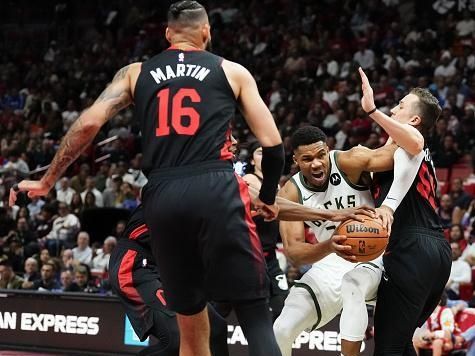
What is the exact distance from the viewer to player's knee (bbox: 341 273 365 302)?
5555mm

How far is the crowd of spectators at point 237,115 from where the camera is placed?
43.6ft

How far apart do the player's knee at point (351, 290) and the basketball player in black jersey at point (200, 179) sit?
4.18 feet

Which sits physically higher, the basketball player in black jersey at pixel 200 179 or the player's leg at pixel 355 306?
the basketball player in black jersey at pixel 200 179

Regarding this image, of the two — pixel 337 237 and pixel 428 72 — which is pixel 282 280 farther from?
pixel 428 72

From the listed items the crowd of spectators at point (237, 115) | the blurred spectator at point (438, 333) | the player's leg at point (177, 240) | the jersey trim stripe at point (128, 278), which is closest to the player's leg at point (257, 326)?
the player's leg at point (177, 240)

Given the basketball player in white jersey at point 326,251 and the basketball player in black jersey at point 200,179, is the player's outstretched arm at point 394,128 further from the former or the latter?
the basketball player in black jersey at point 200,179

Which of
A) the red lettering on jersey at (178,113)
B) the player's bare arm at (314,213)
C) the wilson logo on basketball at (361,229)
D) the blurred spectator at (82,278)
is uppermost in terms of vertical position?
the red lettering on jersey at (178,113)

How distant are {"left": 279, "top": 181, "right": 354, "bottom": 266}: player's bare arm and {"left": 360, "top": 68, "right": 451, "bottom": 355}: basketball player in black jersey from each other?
13.6 inches

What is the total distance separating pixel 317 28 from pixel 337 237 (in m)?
13.8

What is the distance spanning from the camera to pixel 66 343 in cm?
1042

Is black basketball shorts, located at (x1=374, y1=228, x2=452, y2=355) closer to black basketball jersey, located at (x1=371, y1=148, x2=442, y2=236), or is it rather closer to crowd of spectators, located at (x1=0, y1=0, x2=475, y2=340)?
black basketball jersey, located at (x1=371, y1=148, x2=442, y2=236)

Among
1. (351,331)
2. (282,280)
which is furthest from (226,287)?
(282,280)

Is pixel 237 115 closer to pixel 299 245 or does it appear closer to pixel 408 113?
pixel 299 245

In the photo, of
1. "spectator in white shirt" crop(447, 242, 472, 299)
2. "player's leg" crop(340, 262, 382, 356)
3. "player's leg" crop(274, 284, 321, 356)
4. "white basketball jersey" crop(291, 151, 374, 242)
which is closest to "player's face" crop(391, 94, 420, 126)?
"white basketball jersey" crop(291, 151, 374, 242)
